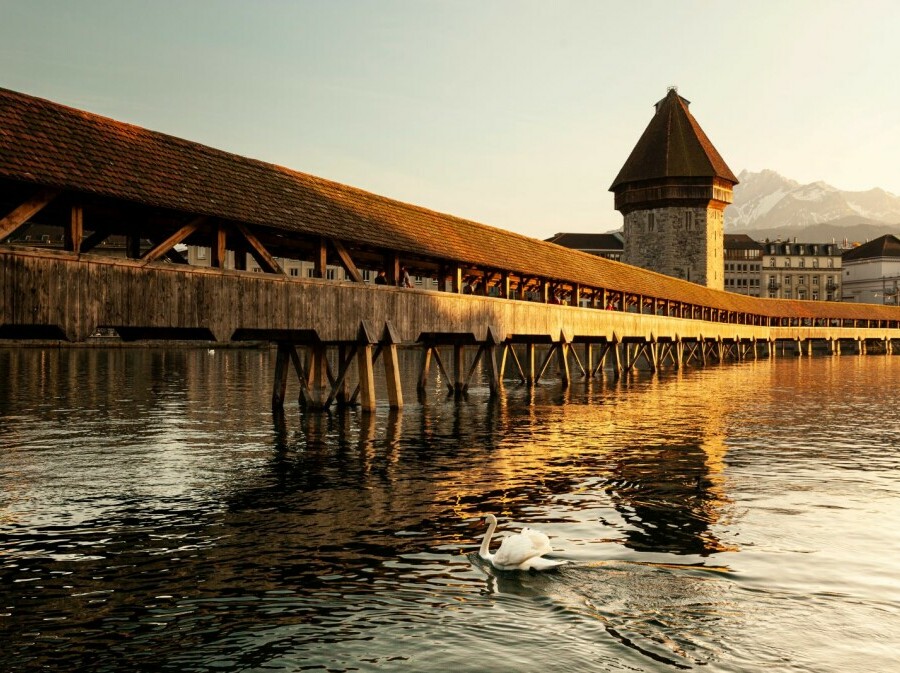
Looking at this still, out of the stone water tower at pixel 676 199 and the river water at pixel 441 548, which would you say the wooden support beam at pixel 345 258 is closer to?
the river water at pixel 441 548

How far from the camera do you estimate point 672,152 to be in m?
79.0

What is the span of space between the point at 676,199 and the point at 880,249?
84718mm

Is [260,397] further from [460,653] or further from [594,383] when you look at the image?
[460,653]

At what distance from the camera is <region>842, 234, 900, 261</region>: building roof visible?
143625mm

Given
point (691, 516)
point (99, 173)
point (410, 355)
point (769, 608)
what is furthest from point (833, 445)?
point (410, 355)

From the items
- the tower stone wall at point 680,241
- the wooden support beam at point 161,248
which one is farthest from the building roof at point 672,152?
the wooden support beam at point 161,248

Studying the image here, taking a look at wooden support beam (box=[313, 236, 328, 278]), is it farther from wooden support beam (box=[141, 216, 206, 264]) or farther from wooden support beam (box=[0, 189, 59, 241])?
wooden support beam (box=[0, 189, 59, 241])

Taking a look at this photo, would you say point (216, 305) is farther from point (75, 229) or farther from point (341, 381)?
point (341, 381)

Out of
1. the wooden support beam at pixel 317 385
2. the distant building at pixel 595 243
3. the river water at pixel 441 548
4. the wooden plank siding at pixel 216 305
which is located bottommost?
the river water at pixel 441 548

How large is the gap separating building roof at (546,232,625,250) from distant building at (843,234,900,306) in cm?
4607

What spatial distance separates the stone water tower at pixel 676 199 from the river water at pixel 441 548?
5909cm

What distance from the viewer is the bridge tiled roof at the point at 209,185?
548 inches

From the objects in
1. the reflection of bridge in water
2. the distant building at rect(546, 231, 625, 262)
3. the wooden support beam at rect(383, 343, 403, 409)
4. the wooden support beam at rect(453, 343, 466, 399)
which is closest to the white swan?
the reflection of bridge in water

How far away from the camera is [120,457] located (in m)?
17.1
